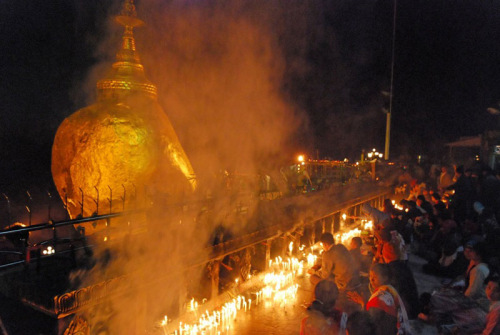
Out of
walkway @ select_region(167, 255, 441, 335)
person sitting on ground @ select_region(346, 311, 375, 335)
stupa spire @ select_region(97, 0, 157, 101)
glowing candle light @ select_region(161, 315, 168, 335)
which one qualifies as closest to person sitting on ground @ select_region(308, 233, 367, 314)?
walkway @ select_region(167, 255, 441, 335)

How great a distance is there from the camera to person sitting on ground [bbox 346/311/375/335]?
2449 millimetres

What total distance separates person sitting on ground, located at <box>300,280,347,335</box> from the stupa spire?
613cm

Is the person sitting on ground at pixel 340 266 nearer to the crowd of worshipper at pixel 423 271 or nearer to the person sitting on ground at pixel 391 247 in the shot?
the crowd of worshipper at pixel 423 271

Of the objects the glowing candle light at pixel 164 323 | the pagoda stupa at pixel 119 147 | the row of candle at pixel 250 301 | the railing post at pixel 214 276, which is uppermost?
the pagoda stupa at pixel 119 147

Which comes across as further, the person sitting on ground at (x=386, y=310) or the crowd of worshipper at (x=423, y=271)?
the person sitting on ground at (x=386, y=310)

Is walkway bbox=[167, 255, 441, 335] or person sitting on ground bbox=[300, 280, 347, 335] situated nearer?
person sitting on ground bbox=[300, 280, 347, 335]

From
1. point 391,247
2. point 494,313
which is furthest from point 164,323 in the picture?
point 494,313

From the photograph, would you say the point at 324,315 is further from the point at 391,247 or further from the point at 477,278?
the point at 477,278

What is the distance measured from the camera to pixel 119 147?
671 cm

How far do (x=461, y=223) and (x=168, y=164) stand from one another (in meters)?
6.49

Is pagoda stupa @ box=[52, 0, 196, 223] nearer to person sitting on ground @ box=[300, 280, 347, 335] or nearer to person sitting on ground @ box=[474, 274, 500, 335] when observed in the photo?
person sitting on ground @ box=[300, 280, 347, 335]

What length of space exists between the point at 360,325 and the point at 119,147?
5.67 metres

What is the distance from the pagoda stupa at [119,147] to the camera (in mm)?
6648

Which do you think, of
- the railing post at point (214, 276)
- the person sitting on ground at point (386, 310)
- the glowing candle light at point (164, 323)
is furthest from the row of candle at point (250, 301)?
Result: the person sitting on ground at point (386, 310)
